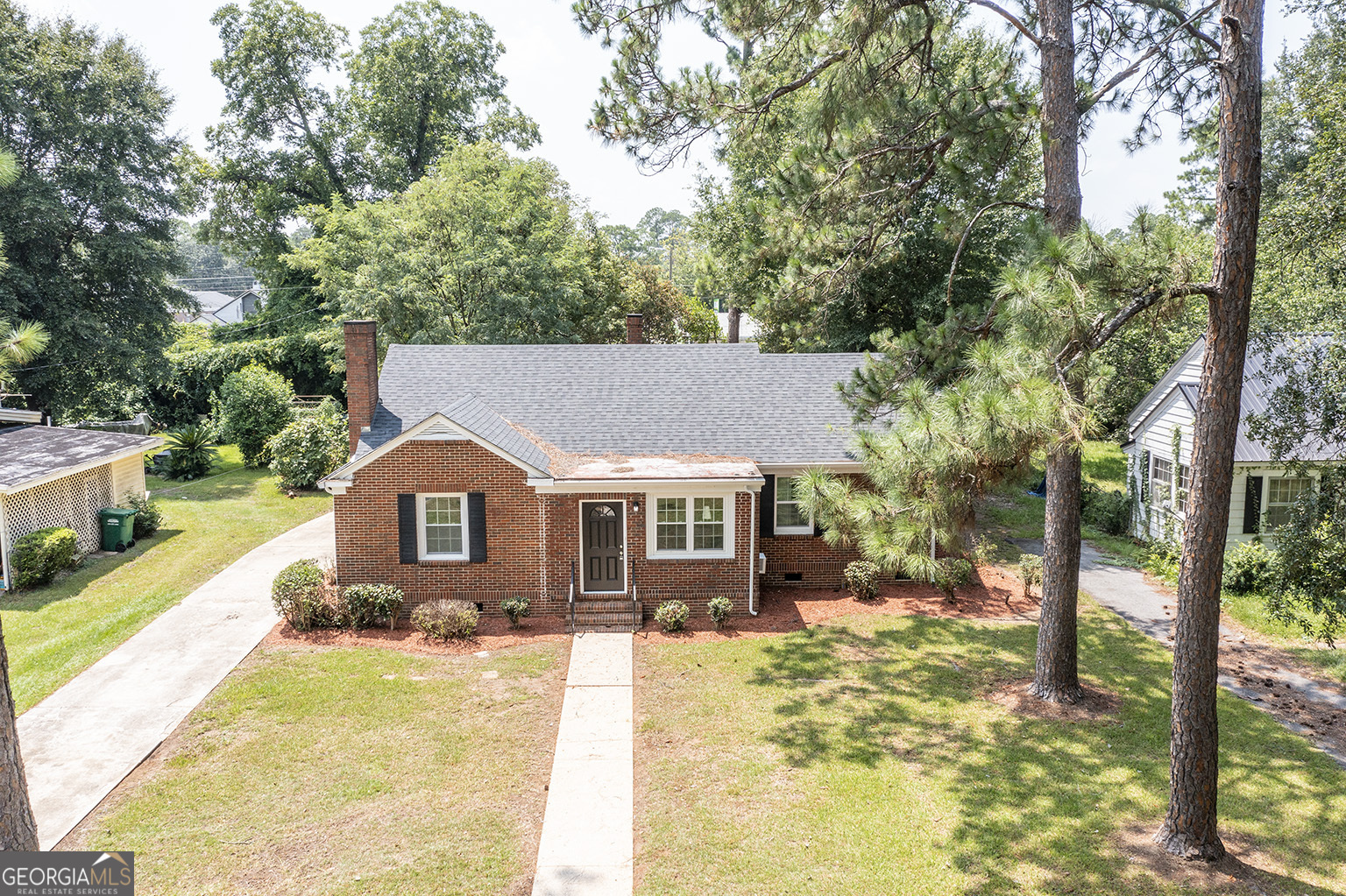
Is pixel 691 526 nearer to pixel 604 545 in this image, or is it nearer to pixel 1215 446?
pixel 604 545

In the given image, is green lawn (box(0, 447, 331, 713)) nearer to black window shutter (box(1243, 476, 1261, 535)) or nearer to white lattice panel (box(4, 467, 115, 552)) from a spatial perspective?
white lattice panel (box(4, 467, 115, 552))

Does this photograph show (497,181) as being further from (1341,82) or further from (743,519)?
(1341,82)

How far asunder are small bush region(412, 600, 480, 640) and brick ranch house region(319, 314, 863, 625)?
884 millimetres

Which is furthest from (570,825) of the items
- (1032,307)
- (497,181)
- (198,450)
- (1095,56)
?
(497,181)

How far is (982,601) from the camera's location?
15984 millimetres

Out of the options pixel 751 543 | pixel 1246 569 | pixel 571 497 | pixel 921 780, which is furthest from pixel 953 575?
pixel 571 497

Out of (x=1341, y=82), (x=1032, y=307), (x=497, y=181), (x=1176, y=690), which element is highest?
(x=497, y=181)

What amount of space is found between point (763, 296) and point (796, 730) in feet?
23.0

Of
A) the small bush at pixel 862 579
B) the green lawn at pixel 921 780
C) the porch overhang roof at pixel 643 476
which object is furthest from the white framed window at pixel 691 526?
the small bush at pixel 862 579

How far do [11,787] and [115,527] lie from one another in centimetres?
1454

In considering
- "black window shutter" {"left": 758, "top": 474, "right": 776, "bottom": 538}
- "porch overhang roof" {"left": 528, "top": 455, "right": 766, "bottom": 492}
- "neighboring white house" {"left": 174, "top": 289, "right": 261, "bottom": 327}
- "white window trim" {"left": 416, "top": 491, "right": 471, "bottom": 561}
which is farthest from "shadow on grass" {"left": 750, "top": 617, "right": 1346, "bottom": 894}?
"neighboring white house" {"left": 174, "top": 289, "right": 261, "bottom": 327}

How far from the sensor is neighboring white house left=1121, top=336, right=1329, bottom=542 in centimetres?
1684

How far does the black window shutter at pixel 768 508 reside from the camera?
1617cm

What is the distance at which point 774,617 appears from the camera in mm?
14922
